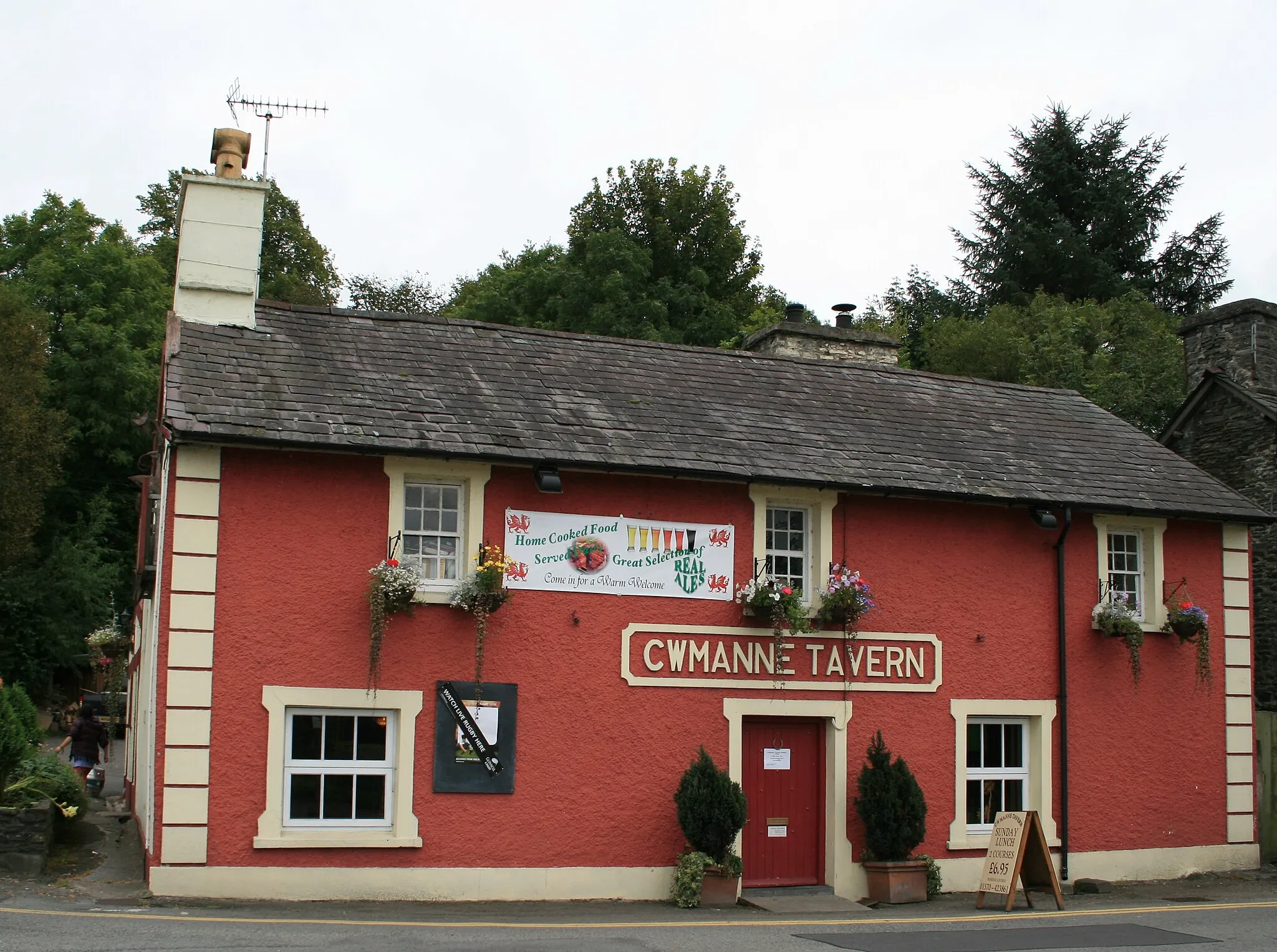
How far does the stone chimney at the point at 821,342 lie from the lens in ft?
67.5

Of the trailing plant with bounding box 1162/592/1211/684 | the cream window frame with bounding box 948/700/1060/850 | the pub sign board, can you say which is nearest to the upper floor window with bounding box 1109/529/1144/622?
the trailing plant with bounding box 1162/592/1211/684

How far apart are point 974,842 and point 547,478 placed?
6720mm

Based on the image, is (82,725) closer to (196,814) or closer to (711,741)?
(196,814)

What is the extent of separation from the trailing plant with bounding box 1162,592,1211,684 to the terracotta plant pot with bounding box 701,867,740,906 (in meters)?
6.81

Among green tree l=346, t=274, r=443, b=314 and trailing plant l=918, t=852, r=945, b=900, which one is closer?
trailing plant l=918, t=852, r=945, b=900

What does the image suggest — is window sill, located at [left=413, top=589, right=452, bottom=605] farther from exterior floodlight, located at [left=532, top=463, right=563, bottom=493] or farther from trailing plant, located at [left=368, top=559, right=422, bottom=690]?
exterior floodlight, located at [left=532, top=463, right=563, bottom=493]

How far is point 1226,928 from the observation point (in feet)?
43.0

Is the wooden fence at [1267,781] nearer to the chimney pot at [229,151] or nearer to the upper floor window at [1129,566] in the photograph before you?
the upper floor window at [1129,566]

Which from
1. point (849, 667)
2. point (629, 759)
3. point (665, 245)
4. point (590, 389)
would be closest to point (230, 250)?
point (590, 389)

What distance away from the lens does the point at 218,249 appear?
15.7 metres

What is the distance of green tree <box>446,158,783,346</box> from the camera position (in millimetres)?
38094

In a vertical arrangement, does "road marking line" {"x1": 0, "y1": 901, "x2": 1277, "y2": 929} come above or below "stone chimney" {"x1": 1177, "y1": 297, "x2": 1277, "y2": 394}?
below

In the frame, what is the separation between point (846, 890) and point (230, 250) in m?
10.1

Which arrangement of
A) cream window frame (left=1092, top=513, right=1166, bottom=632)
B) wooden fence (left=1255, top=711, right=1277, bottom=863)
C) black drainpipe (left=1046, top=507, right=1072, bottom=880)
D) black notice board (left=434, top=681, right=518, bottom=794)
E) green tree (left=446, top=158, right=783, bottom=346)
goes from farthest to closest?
green tree (left=446, top=158, right=783, bottom=346), wooden fence (left=1255, top=711, right=1277, bottom=863), cream window frame (left=1092, top=513, right=1166, bottom=632), black drainpipe (left=1046, top=507, right=1072, bottom=880), black notice board (left=434, top=681, right=518, bottom=794)
